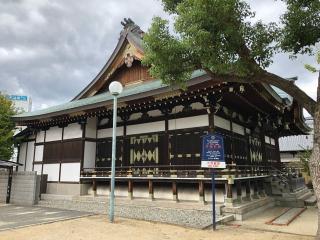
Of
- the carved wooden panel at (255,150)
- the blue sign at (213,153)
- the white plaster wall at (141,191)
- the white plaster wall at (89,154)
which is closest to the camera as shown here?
the blue sign at (213,153)

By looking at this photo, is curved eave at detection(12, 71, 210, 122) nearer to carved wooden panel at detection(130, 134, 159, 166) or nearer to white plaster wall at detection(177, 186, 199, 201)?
carved wooden panel at detection(130, 134, 159, 166)

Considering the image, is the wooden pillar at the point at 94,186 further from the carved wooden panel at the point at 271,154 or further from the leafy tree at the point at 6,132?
the carved wooden panel at the point at 271,154

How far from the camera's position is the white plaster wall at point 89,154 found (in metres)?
16.4

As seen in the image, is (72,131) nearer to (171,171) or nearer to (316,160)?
(171,171)

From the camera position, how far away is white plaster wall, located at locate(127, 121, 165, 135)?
560 inches

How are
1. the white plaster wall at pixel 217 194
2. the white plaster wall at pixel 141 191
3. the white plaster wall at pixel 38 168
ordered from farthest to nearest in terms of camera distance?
the white plaster wall at pixel 38 168
the white plaster wall at pixel 141 191
the white plaster wall at pixel 217 194

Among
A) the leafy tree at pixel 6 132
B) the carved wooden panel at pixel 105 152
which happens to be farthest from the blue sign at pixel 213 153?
the leafy tree at pixel 6 132

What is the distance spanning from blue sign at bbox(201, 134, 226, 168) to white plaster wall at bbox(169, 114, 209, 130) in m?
3.10

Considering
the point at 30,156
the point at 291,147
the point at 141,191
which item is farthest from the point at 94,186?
the point at 291,147

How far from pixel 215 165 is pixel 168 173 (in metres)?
4.04

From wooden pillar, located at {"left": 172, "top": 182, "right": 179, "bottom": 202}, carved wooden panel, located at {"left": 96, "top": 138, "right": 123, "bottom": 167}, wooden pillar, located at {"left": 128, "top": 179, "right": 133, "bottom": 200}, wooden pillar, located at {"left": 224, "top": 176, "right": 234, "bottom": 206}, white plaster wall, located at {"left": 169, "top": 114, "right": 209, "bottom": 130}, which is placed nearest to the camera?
wooden pillar, located at {"left": 224, "top": 176, "right": 234, "bottom": 206}

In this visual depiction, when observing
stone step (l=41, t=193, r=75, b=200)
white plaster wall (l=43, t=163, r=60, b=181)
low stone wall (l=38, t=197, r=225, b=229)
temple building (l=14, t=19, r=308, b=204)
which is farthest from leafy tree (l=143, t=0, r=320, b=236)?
white plaster wall (l=43, t=163, r=60, b=181)

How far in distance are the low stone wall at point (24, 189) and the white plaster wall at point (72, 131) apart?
296 centimetres

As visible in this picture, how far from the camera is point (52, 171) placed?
1777 cm
